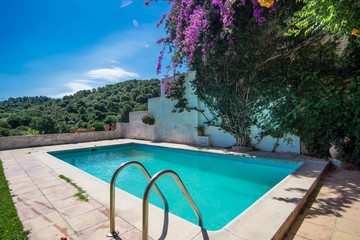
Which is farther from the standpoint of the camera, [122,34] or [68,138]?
[68,138]

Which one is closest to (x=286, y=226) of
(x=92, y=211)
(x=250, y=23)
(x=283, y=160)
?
(x=92, y=211)

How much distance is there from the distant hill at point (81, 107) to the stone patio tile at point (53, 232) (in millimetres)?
23191

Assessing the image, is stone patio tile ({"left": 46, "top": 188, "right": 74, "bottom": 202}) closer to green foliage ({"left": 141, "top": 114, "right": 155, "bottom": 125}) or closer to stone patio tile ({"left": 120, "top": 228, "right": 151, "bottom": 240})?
stone patio tile ({"left": 120, "top": 228, "right": 151, "bottom": 240})

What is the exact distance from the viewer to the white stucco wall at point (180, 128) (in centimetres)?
672

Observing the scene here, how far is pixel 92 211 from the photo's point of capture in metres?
2.36

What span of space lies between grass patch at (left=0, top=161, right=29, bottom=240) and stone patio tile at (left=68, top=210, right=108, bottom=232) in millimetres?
447

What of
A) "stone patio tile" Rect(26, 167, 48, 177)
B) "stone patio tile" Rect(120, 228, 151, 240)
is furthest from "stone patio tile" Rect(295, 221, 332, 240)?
"stone patio tile" Rect(26, 167, 48, 177)

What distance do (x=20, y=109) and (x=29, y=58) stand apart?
2245cm

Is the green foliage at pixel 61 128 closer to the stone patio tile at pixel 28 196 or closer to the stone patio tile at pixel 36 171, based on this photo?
the stone patio tile at pixel 36 171

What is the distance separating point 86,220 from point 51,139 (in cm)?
1015

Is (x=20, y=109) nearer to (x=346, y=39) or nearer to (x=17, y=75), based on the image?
(x=17, y=75)

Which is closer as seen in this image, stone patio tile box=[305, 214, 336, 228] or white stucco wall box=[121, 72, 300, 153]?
stone patio tile box=[305, 214, 336, 228]

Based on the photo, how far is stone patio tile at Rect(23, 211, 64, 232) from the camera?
2.02 metres

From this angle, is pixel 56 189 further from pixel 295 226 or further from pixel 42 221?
pixel 295 226
